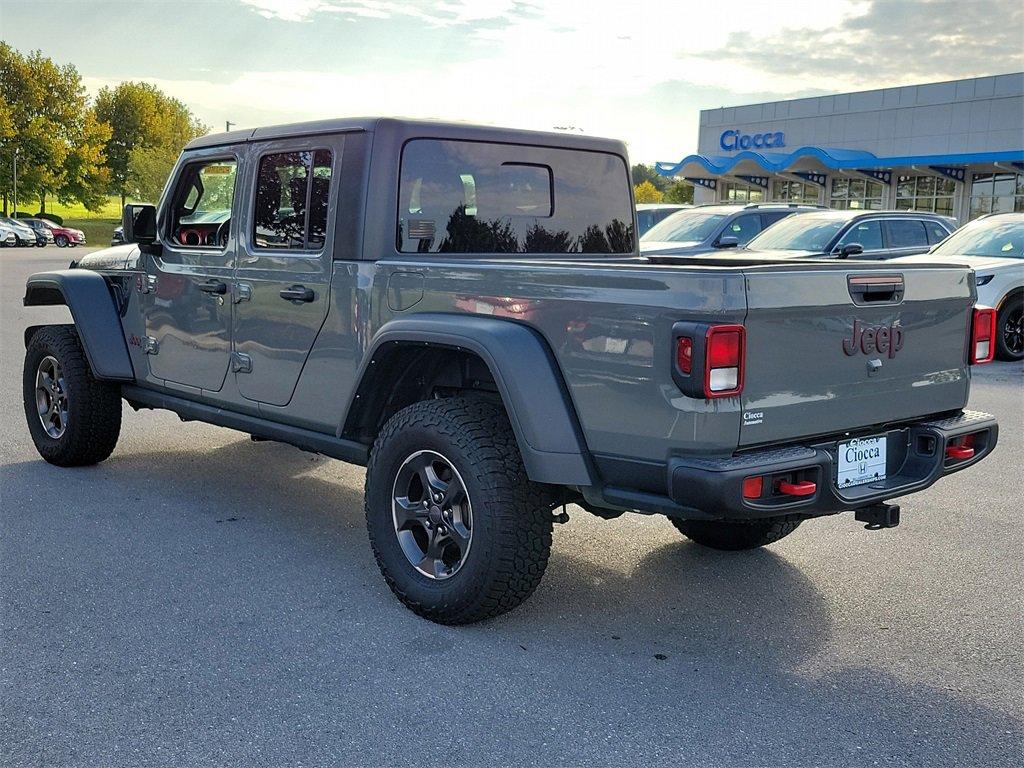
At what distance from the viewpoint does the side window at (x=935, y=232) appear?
48.2ft

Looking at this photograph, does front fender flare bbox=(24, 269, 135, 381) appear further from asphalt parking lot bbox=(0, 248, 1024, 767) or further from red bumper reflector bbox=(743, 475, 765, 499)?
red bumper reflector bbox=(743, 475, 765, 499)

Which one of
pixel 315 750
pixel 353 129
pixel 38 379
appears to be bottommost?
pixel 315 750

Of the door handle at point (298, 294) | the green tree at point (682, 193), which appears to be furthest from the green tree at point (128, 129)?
the door handle at point (298, 294)

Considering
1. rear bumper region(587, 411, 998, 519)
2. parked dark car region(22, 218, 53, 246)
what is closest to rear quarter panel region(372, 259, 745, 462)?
rear bumper region(587, 411, 998, 519)

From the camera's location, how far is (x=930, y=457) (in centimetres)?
409

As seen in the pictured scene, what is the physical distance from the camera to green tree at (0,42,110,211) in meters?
64.8

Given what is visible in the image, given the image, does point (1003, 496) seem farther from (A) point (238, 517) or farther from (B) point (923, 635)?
(A) point (238, 517)

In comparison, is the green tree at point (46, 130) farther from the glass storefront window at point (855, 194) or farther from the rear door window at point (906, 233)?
the rear door window at point (906, 233)

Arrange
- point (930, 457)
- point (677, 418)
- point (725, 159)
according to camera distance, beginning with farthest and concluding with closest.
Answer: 1. point (725, 159)
2. point (930, 457)
3. point (677, 418)

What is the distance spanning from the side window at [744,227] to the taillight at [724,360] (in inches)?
472

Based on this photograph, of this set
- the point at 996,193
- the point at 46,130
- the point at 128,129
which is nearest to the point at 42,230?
the point at 46,130

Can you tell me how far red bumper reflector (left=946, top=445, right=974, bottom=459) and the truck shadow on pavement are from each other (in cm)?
81

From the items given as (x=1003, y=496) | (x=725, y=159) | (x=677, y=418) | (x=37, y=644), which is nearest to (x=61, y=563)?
(x=37, y=644)

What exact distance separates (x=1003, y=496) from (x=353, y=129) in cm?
425
